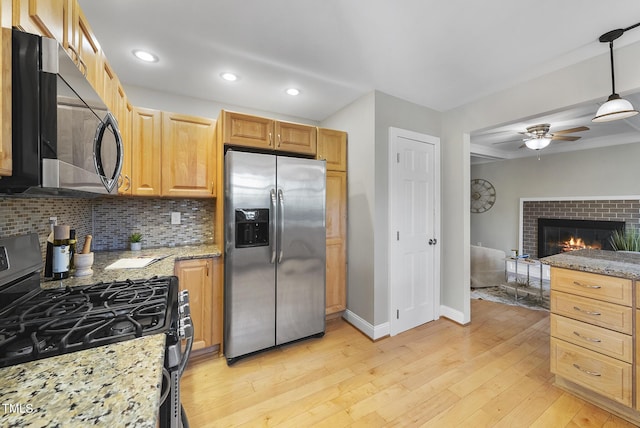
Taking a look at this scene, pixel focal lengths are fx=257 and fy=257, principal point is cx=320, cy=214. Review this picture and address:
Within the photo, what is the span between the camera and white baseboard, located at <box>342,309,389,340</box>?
2.50 metres

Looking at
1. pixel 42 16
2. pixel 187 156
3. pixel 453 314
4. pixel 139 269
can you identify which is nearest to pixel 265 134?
pixel 187 156

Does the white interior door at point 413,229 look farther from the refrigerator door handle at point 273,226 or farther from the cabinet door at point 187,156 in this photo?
the cabinet door at point 187,156

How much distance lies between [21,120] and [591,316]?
9.39 ft

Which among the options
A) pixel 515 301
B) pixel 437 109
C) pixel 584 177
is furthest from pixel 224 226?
pixel 584 177

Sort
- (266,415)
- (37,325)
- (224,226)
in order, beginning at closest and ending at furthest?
1. (37,325)
2. (266,415)
3. (224,226)

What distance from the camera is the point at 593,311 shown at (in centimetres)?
166

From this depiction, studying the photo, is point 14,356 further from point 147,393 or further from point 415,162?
point 415,162

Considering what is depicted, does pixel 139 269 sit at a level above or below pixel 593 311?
above

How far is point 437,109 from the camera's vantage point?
9.72ft

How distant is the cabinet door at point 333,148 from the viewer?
2.68m

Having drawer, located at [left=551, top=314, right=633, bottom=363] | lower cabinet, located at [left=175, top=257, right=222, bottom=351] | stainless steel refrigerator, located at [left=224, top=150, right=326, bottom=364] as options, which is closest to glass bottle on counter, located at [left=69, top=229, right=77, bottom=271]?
lower cabinet, located at [left=175, top=257, right=222, bottom=351]

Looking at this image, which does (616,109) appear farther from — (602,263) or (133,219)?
(133,219)

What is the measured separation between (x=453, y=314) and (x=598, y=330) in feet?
4.44

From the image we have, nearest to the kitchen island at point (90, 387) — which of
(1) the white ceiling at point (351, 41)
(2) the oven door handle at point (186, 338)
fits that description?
(2) the oven door handle at point (186, 338)
